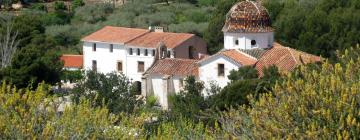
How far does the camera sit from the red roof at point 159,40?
4516 centimetres

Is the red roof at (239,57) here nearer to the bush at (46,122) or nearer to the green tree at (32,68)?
the green tree at (32,68)

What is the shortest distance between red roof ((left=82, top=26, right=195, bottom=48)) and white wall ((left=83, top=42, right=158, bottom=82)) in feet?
0.91

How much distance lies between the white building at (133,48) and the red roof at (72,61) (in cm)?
128

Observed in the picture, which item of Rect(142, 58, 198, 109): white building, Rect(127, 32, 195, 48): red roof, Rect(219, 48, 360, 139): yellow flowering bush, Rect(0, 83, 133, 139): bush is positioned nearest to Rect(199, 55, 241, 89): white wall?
Rect(142, 58, 198, 109): white building

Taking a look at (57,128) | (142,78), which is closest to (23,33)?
(142,78)

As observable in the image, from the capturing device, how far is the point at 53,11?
7212 cm

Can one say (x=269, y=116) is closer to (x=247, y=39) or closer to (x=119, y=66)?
(x=247, y=39)

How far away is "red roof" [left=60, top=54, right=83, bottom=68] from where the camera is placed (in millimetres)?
49625

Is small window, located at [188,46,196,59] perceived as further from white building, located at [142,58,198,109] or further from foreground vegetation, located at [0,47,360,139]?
foreground vegetation, located at [0,47,360,139]

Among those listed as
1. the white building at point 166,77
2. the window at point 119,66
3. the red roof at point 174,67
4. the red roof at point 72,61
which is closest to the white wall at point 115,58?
the window at point 119,66

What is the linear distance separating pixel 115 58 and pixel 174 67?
22.1 ft

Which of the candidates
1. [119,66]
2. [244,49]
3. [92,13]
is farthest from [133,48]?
[92,13]

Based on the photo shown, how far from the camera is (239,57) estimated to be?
38969mm

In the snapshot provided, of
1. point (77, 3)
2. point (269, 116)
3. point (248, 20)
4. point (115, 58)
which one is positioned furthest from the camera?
point (77, 3)
